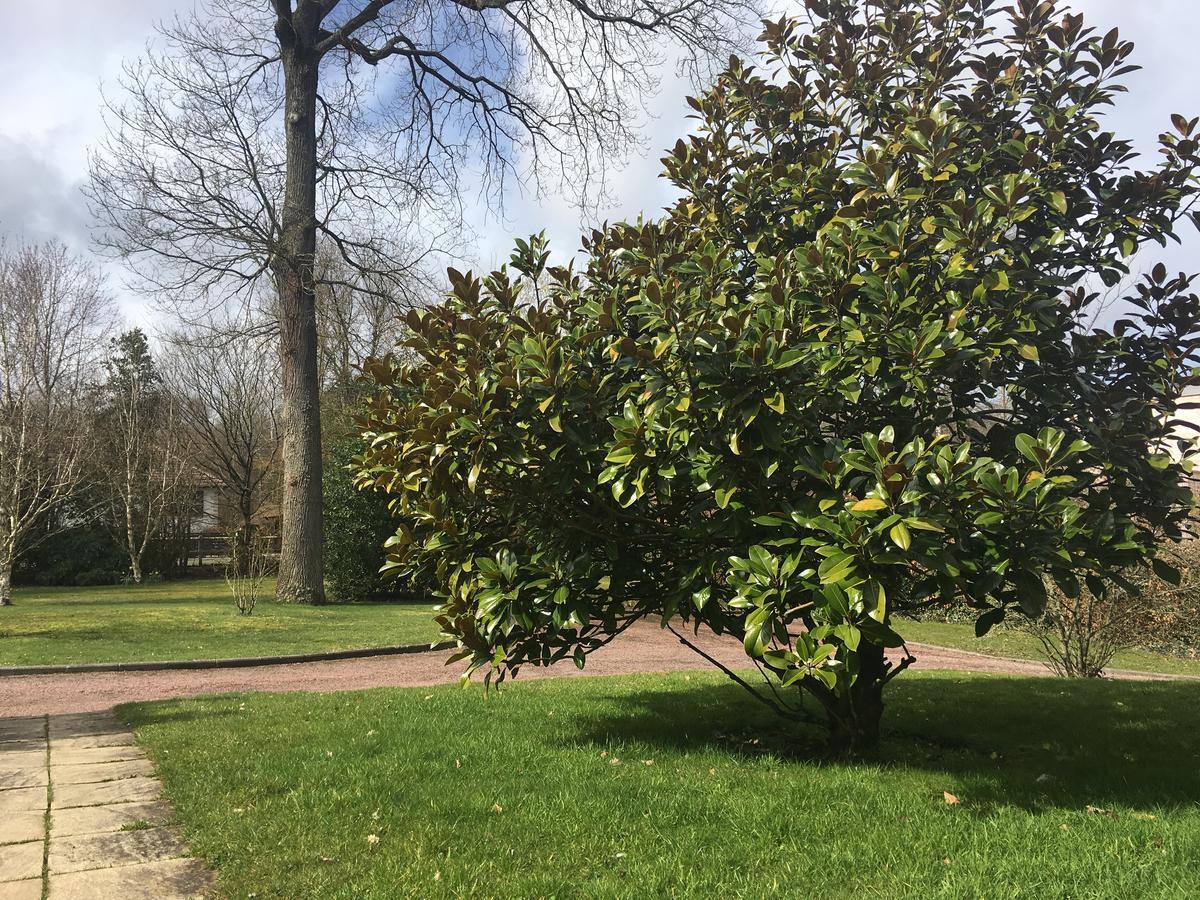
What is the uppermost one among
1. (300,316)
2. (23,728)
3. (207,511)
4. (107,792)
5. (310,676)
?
(300,316)

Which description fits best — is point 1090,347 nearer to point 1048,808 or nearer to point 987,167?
point 987,167

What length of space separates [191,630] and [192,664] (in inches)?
171

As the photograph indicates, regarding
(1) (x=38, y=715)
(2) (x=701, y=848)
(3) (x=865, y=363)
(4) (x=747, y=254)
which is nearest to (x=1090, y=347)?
(3) (x=865, y=363)

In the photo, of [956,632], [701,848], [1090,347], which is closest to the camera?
[701,848]

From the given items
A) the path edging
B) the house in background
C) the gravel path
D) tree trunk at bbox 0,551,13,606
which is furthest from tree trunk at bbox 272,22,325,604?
the house in background

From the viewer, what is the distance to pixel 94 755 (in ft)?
18.3

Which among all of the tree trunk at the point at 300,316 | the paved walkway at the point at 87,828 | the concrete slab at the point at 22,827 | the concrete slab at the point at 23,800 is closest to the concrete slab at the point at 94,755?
the paved walkway at the point at 87,828

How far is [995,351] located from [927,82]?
2220mm

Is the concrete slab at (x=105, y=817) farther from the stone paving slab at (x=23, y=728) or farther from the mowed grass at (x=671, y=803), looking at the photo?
the stone paving slab at (x=23, y=728)

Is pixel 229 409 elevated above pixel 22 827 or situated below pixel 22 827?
above

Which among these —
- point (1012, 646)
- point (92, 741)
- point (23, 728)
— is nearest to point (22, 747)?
point (92, 741)

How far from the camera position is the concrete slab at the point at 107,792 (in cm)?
450

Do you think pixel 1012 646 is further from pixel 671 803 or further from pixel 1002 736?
pixel 671 803

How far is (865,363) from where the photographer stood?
4.09 m
